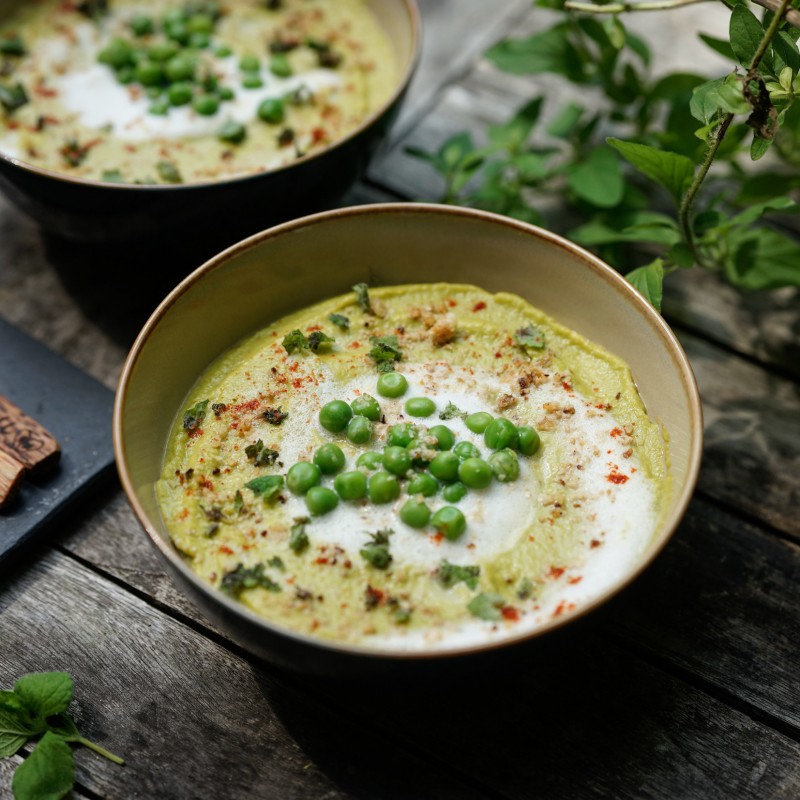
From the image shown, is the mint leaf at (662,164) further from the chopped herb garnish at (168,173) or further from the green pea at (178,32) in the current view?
the green pea at (178,32)

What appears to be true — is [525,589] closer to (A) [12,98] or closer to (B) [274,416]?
(B) [274,416]

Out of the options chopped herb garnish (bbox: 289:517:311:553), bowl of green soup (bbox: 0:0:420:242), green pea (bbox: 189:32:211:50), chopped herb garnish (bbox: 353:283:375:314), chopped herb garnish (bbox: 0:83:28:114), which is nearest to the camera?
chopped herb garnish (bbox: 289:517:311:553)

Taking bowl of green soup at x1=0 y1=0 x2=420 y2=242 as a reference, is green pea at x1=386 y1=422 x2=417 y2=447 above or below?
below

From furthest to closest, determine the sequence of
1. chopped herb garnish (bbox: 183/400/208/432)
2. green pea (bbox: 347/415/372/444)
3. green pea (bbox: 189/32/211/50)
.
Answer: green pea (bbox: 189/32/211/50), chopped herb garnish (bbox: 183/400/208/432), green pea (bbox: 347/415/372/444)

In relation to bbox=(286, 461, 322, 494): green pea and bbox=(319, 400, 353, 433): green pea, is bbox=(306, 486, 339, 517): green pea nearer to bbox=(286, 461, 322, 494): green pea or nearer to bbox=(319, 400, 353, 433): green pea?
bbox=(286, 461, 322, 494): green pea

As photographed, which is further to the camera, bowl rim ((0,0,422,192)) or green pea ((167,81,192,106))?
green pea ((167,81,192,106))

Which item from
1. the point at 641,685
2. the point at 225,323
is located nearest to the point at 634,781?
the point at 641,685

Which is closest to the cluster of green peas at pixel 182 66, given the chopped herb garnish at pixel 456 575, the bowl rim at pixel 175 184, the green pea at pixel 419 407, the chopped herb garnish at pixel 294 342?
the bowl rim at pixel 175 184

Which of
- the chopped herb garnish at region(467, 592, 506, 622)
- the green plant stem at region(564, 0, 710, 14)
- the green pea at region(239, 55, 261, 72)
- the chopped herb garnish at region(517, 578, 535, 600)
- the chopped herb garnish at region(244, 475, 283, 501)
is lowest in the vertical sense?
the chopped herb garnish at region(517, 578, 535, 600)

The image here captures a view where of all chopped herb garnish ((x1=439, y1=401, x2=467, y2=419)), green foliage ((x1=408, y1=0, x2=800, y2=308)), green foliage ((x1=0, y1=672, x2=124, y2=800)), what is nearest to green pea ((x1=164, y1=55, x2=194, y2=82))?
green foliage ((x1=408, y1=0, x2=800, y2=308))
